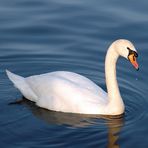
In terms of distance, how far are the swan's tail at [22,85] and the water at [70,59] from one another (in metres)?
0.16

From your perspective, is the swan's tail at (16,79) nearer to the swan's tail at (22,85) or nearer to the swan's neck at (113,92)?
the swan's tail at (22,85)

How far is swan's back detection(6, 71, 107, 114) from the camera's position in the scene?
1070cm

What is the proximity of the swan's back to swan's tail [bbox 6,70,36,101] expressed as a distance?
0.18 meters

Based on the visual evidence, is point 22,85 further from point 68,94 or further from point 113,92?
point 113,92

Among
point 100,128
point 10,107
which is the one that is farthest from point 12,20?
point 100,128

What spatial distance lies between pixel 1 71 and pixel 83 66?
1654 mm

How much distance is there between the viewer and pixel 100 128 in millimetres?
10219

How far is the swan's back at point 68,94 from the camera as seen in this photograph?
35.1 ft

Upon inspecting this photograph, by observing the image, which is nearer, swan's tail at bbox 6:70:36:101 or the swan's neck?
the swan's neck

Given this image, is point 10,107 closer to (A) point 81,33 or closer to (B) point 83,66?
(B) point 83,66

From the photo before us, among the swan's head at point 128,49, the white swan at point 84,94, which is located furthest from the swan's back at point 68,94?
the swan's head at point 128,49

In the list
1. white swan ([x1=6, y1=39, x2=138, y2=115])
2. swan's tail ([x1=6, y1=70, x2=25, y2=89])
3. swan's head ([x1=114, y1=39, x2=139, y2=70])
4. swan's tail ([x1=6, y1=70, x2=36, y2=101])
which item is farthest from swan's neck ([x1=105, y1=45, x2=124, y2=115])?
swan's tail ([x1=6, y1=70, x2=25, y2=89])

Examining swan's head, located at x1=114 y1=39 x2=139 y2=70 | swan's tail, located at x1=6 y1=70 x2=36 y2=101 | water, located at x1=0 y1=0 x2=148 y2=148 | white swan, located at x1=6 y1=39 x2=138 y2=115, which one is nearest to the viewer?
water, located at x1=0 y1=0 x2=148 y2=148

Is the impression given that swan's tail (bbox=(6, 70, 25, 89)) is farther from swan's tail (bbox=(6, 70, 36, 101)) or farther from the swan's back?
the swan's back
